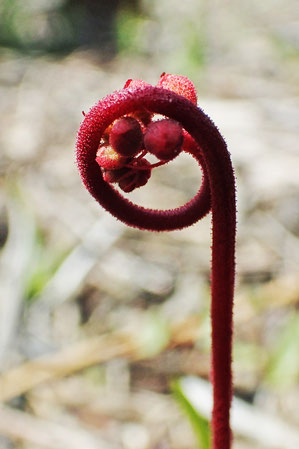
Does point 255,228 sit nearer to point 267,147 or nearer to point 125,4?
point 267,147

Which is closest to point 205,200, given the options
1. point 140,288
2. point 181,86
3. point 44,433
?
point 181,86

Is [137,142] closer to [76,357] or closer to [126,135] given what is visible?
[126,135]

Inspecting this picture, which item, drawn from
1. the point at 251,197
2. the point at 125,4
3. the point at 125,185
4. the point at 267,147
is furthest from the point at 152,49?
the point at 125,185

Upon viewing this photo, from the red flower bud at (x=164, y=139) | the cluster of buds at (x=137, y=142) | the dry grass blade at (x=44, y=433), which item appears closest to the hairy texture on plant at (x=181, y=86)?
the cluster of buds at (x=137, y=142)

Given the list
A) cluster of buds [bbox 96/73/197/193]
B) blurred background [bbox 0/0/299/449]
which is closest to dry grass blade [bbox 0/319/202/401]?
blurred background [bbox 0/0/299/449]

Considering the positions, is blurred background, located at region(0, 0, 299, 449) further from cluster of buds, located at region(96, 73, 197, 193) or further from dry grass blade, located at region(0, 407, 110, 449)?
cluster of buds, located at region(96, 73, 197, 193)

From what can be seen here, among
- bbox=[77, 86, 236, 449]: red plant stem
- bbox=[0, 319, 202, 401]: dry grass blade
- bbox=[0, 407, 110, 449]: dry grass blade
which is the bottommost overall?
bbox=[0, 407, 110, 449]: dry grass blade

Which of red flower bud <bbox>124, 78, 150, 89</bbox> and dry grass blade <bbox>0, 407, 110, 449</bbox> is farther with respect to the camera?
dry grass blade <bbox>0, 407, 110, 449</bbox>
